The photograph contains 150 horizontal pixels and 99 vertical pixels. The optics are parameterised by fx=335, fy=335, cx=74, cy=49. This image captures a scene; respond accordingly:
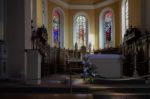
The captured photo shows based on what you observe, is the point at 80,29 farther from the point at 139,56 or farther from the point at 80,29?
the point at 139,56

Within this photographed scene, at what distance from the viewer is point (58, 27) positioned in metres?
24.4

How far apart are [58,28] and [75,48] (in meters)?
2.35

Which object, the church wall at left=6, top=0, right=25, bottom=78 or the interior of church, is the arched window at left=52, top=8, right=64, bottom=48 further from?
the church wall at left=6, top=0, right=25, bottom=78

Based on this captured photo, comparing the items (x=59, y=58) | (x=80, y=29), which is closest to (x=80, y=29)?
(x=80, y=29)

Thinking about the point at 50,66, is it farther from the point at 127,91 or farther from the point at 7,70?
the point at 127,91

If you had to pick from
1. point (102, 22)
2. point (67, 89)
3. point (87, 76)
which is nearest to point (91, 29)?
point (102, 22)

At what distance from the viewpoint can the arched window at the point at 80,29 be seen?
83.1 feet

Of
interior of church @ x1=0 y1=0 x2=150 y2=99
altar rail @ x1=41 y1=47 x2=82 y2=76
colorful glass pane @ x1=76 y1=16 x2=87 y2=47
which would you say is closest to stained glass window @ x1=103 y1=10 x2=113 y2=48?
interior of church @ x1=0 y1=0 x2=150 y2=99

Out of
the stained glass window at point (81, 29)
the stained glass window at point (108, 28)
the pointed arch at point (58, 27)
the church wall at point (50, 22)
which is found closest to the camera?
the church wall at point (50, 22)

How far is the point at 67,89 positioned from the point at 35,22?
846cm

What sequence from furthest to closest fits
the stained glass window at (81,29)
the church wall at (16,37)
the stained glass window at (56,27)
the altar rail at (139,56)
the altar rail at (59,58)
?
the stained glass window at (81,29) → the stained glass window at (56,27) → the altar rail at (59,58) → the altar rail at (139,56) → the church wall at (16,37)

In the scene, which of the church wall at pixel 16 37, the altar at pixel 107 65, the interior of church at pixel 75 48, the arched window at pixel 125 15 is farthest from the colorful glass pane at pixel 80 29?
the church wall at pixel 16 37

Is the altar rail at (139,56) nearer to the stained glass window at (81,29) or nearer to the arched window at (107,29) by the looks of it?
the arched window at (107,29)

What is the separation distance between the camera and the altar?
518 inches
